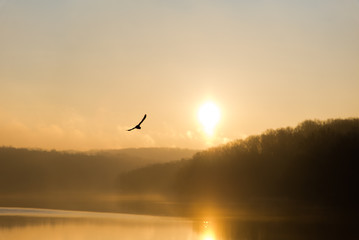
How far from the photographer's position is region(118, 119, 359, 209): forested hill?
85.8 m

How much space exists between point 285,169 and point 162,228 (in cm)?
5188

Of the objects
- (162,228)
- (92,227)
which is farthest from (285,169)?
(92,227)

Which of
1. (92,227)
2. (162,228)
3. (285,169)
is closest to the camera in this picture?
(92,227)

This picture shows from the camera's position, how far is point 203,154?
461 ft

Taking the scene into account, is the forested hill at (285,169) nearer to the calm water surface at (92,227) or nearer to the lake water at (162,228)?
the lake water at (162,228)

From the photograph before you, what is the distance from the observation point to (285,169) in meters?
97.8

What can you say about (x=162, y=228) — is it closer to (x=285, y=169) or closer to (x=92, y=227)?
(x=92, y=227)

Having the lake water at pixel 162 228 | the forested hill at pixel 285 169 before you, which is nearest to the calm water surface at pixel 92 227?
the lake water at pixel 162 228

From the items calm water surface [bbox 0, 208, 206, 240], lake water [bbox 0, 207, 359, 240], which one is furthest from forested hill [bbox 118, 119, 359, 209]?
calm water surface [bbox 0, 208, 206, 240]

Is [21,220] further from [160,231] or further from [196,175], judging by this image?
[196,175]

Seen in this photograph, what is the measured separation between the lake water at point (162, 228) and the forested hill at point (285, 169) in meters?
29.4

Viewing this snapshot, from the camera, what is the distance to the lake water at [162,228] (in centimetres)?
4328

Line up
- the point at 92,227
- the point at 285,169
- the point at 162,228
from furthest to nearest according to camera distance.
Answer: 1. the point at 285,169
2. the point at 162,228
3. the point at 92,227

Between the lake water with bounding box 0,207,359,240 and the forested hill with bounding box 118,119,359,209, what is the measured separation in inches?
1156
